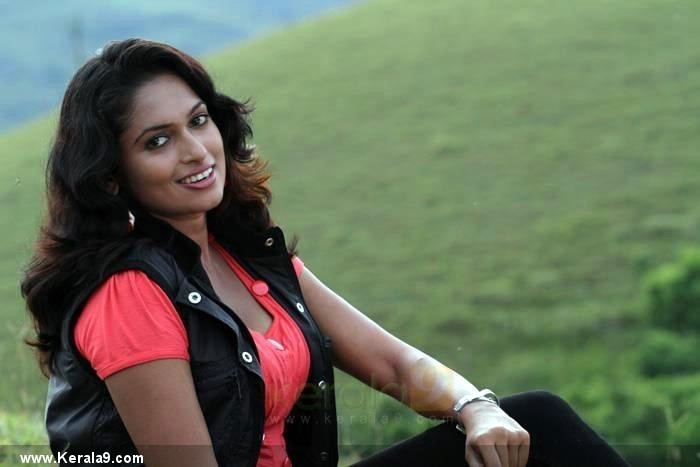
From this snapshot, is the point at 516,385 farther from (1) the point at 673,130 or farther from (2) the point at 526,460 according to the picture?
(2) the point at 526,460

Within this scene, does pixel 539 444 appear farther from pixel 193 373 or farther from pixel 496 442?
pixel 193 373

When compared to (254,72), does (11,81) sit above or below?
below

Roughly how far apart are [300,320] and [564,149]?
11697 mm

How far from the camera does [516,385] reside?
896cm

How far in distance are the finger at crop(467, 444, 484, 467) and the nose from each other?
2.50 ft

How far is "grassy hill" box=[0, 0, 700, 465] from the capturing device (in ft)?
31.3

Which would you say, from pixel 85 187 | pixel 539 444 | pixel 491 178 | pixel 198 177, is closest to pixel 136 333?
pixel 85 187

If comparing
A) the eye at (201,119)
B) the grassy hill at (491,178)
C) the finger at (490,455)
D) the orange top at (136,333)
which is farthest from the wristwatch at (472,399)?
the grassy hill at (491,178)

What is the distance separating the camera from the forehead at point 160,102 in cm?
211

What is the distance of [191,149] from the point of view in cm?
218

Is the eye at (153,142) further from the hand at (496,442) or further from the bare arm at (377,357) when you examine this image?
the hand at (496,442)

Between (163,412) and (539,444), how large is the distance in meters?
0.80

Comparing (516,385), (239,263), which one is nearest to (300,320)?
(239,263)

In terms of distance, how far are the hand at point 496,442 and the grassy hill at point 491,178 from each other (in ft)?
9.41
